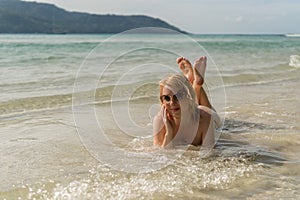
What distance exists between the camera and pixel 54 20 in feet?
313

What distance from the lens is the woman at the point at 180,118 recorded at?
4.22 metres

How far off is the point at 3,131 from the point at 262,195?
3707mm

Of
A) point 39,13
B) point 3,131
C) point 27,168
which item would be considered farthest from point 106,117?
point 39,13

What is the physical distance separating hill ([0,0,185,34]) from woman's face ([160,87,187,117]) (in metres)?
68.3

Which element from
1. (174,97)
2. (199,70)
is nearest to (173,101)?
(174,97)

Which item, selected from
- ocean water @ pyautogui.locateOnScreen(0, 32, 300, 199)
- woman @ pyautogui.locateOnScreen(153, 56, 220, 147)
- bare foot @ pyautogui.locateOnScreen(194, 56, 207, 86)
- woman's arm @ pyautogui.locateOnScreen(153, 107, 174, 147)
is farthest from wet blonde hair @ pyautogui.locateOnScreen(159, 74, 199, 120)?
bare foot @ pyautogui.locateOnScreen(194, 56, 207, 86)

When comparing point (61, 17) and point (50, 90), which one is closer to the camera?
point (50, 90)

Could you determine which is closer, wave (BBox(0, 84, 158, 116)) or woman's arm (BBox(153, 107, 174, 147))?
woman's arm (BBox(153, 107, 174, 147))

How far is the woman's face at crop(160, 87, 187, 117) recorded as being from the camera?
4.19m

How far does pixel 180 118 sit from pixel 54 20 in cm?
9548

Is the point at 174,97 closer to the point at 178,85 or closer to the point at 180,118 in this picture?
the point at 178,85

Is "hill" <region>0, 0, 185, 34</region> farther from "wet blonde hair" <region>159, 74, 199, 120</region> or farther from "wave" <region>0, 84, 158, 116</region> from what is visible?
"wet blonde hair" <region>159, 74, 199, 120</region>

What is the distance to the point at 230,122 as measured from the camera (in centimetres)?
605

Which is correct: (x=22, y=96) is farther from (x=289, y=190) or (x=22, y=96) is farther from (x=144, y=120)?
(x=289, y=190)
